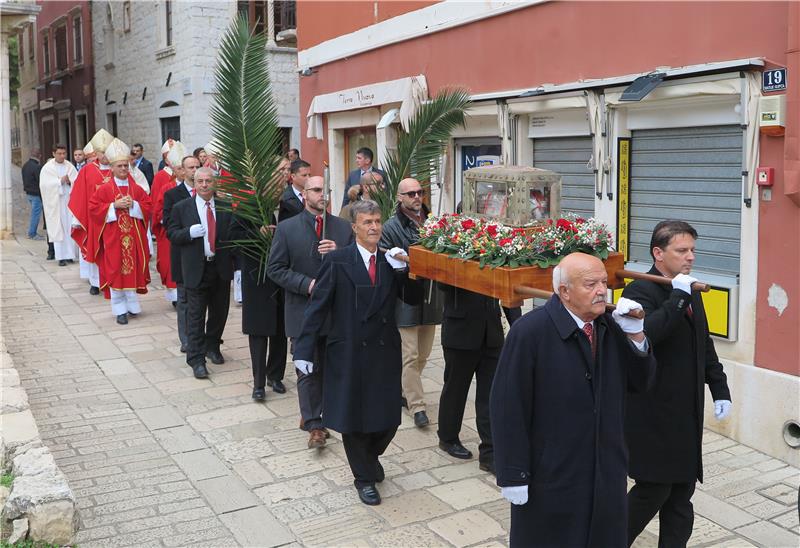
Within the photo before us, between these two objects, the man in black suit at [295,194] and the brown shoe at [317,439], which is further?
the man in black suit at [295,194]

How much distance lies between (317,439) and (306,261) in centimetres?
129

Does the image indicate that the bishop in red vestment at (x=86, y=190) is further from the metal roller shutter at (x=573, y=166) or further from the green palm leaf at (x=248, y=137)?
the metal roller shutter at (x=573, y=166)

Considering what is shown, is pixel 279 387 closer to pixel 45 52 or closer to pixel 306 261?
pixel 306 261

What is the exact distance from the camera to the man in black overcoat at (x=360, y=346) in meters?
5.40

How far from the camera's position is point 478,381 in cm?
614

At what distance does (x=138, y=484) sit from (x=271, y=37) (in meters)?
14.8

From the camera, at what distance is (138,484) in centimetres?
584

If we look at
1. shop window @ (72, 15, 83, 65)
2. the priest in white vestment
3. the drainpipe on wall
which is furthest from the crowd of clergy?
shop window @ (72, 15, 83, 65)

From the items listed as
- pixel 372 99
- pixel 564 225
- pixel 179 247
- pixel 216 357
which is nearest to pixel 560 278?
pixel 564 225

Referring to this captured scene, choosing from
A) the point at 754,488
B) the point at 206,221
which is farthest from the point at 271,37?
the point at 754,488

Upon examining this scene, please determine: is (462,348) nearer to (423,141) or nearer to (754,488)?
(754,488)

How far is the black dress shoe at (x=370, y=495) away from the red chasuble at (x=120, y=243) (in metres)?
6.20

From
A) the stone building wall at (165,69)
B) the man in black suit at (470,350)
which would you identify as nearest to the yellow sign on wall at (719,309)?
the man in black suit at (470,350)

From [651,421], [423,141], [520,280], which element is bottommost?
[651,421]
